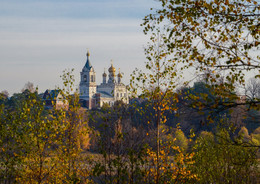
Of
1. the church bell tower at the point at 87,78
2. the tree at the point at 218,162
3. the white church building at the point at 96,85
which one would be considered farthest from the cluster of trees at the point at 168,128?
the church bell tower at the point at 87,78

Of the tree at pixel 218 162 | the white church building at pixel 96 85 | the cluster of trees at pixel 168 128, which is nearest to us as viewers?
the cluster of trees at pixel 168 128

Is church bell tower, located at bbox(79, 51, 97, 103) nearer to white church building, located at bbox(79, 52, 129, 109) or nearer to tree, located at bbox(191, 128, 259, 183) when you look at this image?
white church building, located at bbox(79, 52, 129, 109)

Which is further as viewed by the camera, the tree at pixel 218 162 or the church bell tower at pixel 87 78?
the church bell tower at pixel 87 78

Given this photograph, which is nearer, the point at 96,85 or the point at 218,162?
the point at 218,162

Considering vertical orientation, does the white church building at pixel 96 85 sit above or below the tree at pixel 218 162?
above

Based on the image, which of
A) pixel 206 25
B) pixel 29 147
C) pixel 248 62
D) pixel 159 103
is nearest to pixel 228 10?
pixel 206 25

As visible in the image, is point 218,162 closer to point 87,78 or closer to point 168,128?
point 168,128

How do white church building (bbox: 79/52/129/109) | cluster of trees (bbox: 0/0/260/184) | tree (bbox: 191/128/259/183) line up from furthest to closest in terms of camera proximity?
1. white church building (bbox: 79/52/129/109)
2. tree (bbox: 191/128/259/183)
3. cluster of trees (bbox: 0/0/260/184)

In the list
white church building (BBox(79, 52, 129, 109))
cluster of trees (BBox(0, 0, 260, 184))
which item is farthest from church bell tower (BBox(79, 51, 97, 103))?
cluster of trees (BBox(0, 0, 260, 184))

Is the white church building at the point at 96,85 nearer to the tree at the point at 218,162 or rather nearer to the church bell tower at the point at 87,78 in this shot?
the church bell tower at the point at 87,78

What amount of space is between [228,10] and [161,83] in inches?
225

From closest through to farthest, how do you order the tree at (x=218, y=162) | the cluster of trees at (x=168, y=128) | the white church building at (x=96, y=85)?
the cluster of trees at (x=168, y=128), the tree at (x=218, y=162), the white church building at (x=96, y=85)

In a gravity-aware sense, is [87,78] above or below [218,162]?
above

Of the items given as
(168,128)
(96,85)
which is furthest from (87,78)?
(168,128)
